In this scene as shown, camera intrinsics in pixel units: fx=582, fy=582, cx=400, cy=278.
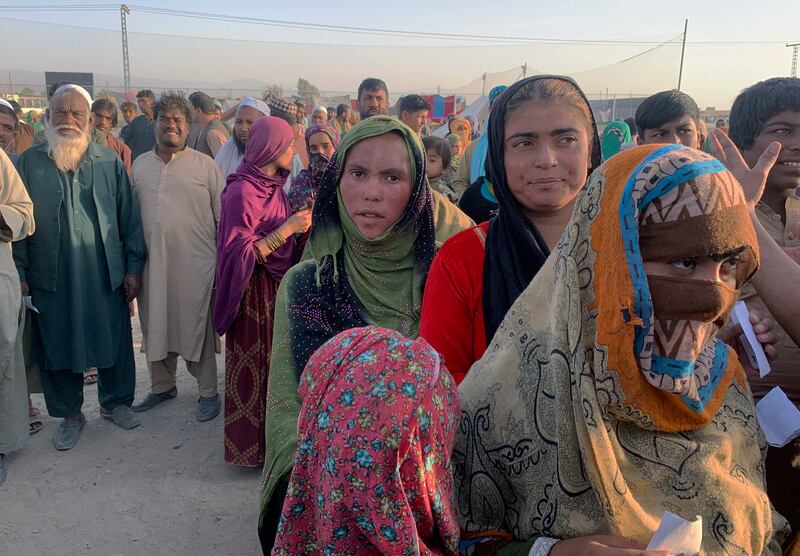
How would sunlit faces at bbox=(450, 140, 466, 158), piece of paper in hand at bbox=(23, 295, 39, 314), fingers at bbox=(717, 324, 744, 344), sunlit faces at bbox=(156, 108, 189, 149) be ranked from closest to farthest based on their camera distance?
fingers at bbox=(717, 324, 744, 344), piece of paper in hand at bbox=(23, 295, 39, 314), sunlit faces at bbox=(156, 108, 189, 149), sunlit faces at bbox=(450, 140, 466, 158)

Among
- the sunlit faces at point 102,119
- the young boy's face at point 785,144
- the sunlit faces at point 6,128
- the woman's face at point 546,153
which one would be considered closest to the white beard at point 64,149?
the sunlit faces at point 6,128

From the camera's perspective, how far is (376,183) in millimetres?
2018

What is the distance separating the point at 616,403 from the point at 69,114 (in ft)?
13.7

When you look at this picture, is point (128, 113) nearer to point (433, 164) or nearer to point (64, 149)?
point (64, 149)

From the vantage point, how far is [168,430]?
4.35 meters

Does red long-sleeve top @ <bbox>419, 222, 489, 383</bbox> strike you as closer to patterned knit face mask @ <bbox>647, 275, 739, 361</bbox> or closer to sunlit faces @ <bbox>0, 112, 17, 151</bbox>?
patterned knit face mask @ <bbox>647, 275, 739, 361</bbox>

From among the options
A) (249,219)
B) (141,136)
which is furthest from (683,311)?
(141,136)

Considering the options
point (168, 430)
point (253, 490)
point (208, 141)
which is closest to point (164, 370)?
point (168, 430)

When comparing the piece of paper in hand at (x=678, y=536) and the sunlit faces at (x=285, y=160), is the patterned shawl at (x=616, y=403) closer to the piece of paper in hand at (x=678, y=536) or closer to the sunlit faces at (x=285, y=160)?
the piece of paper in hand at (x=678, y=536)

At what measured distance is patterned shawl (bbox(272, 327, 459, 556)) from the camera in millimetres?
Answer: 939

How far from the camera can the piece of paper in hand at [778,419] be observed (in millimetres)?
1353

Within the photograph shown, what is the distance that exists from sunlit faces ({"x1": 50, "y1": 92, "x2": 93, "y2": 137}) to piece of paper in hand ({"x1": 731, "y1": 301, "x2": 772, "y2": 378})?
4.12 metres

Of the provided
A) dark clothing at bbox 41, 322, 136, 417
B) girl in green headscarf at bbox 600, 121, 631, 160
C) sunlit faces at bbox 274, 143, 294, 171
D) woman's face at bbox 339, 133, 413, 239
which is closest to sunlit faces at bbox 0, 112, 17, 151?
dark clothing at bbox 41, 322, 136, 417

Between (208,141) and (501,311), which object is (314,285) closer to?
(501,311)
